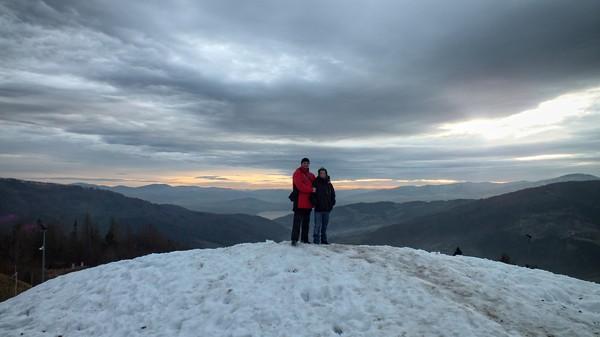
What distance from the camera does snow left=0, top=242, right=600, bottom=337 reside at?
40.9 ft

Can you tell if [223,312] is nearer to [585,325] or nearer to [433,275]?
[433,275]

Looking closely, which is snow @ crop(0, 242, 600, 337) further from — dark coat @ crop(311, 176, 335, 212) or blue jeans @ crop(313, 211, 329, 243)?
dark coat @ crop(311, 176, 335, 212)

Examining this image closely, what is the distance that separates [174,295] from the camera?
47.5 ft

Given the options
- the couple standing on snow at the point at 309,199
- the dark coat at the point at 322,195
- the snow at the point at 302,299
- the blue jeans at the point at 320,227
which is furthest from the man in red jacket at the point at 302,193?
the snow at the point at 302,299

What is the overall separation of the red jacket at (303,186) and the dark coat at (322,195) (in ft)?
1.38

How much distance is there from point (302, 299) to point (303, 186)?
5.70 m

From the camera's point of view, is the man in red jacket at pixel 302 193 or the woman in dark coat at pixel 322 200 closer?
the man in red jacket at pixel 302 193

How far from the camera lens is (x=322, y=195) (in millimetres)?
18984

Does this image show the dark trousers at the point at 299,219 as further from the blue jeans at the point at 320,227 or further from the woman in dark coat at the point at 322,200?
the blue jeans at the point at 320,227

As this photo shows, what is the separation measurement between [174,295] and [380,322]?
7012mm

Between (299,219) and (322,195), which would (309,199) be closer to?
(322,195)

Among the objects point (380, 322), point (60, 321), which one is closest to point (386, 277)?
point (380, 322)

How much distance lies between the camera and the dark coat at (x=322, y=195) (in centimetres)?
1886

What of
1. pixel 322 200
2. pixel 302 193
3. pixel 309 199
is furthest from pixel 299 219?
pixel 322 200
